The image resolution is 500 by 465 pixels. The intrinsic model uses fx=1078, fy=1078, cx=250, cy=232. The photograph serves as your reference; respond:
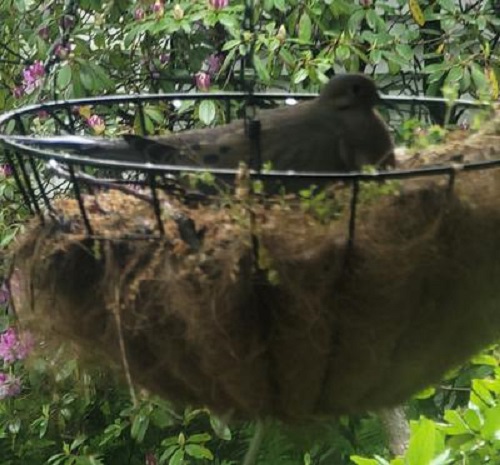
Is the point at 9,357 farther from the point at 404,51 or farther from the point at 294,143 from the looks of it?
the point at 294,143

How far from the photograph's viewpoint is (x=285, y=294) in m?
0.83

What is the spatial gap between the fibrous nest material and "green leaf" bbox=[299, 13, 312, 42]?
1.06m

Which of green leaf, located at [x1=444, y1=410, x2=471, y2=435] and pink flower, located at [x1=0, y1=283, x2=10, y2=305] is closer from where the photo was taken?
pink flower, located at [x1=0, y1=283, x2=10, y2=305]

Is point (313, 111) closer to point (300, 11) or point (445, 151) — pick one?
point (445, 151)

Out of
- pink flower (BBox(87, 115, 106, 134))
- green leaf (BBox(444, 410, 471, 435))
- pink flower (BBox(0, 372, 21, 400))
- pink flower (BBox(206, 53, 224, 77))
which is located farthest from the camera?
pink flower (BBox(0, 372, 21, 400))

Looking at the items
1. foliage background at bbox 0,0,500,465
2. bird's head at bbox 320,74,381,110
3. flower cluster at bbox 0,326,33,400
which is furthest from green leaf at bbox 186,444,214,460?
bird's head at bbox 320,74,381,110

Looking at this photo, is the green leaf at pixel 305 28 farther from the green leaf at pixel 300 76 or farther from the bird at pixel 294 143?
the bird at pixel 294 143

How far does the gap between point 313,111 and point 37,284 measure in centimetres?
33

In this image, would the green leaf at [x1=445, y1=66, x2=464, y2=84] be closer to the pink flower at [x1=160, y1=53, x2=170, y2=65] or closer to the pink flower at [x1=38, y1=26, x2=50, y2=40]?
the pink flower at [x1=160, y1=53, x2=170, y2=65]

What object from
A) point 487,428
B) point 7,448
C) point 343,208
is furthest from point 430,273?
point 7,448

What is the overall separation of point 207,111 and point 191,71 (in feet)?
1.49

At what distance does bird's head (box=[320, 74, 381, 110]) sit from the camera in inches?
45.0

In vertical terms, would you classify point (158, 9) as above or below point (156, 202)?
below

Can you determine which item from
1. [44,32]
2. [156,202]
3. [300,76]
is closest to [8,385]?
[44,32]
